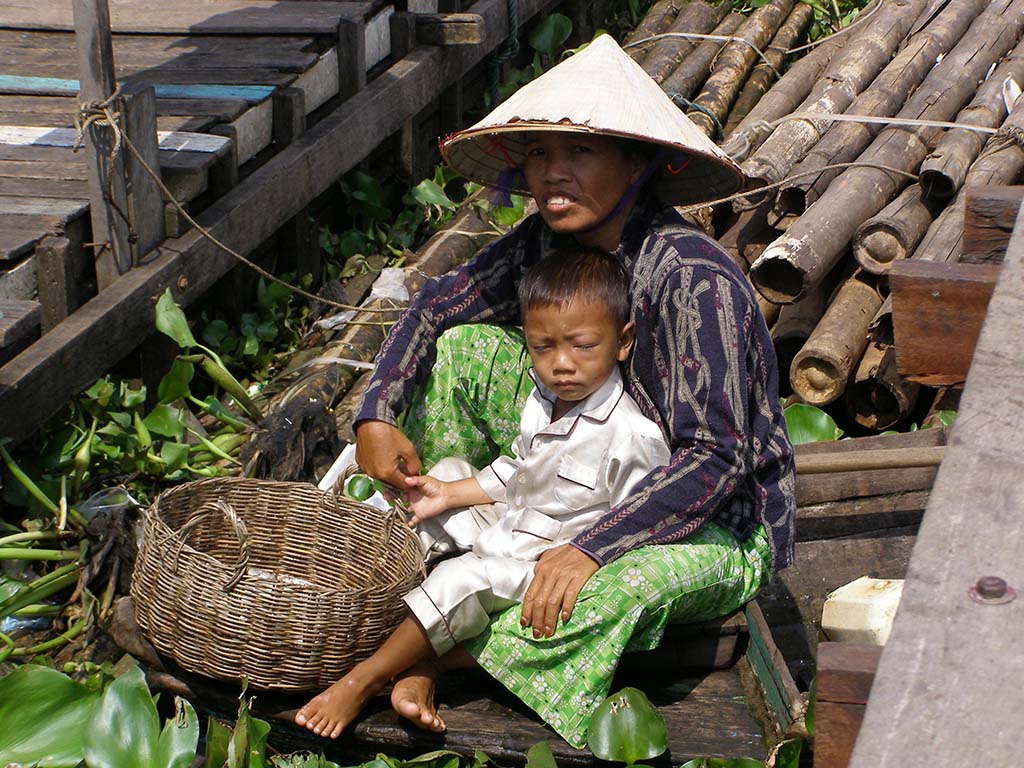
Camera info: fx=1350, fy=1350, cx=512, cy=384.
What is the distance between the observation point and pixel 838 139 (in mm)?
5211

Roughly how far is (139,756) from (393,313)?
243cm

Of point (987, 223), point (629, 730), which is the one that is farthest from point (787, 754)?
point (987, 223)

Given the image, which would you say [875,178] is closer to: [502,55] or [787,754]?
[502,55]

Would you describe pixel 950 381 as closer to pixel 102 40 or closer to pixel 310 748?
pixel 310 748

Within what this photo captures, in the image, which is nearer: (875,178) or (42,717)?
(42,717)

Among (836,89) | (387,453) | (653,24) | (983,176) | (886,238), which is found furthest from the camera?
(653,24)

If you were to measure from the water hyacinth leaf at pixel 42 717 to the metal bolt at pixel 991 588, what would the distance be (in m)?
1.99

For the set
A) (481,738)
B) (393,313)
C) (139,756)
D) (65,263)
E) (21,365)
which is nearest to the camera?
(139,756)

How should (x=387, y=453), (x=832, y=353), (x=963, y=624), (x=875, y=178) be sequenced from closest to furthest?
(x=963, y=624) → (x=387, y=453) → (x=832, y=353) → (x=875, y=178)

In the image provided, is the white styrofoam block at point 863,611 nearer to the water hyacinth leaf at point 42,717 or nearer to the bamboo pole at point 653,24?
the water hyacinth leaf at point 42,717

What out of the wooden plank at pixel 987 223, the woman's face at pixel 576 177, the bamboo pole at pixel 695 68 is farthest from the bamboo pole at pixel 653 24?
the wooden plank at pixel 987 223

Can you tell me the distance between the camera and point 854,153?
5188 mm

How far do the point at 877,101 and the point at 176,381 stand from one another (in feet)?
10.5

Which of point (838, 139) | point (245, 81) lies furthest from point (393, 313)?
point (838, 139)
